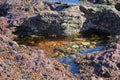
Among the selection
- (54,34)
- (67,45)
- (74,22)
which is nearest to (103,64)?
(67,45)

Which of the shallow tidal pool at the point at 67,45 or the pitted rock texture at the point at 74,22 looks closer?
the shallow tidal pool at the point at 67,45

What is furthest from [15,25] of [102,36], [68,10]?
[102,36]

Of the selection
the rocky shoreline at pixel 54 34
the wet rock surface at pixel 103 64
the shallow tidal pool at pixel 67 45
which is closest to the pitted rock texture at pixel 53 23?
the rocky shoreline at pixel 54 34

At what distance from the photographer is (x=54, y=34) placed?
1591 cm

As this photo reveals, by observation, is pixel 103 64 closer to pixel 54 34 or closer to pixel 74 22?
pixel 74 22

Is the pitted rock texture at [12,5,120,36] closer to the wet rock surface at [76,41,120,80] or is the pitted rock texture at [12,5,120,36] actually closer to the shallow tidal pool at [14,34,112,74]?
the shallow tidal pool at [14,34,112,74]

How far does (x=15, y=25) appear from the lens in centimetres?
1582

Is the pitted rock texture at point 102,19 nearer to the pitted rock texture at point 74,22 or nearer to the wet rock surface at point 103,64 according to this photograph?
the pitted rock texture at point 74,22

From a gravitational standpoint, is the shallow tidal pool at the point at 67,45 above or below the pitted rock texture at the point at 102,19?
below

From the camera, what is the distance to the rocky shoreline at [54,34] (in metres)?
10.6

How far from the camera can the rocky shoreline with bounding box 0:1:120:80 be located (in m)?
10.6

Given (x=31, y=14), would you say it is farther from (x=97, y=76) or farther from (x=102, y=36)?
(x=97, y=76)

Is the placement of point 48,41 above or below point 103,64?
below

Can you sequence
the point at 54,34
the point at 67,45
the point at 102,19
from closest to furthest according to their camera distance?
the point at 67,45 < the point at 54,34 < the point at 102,19
